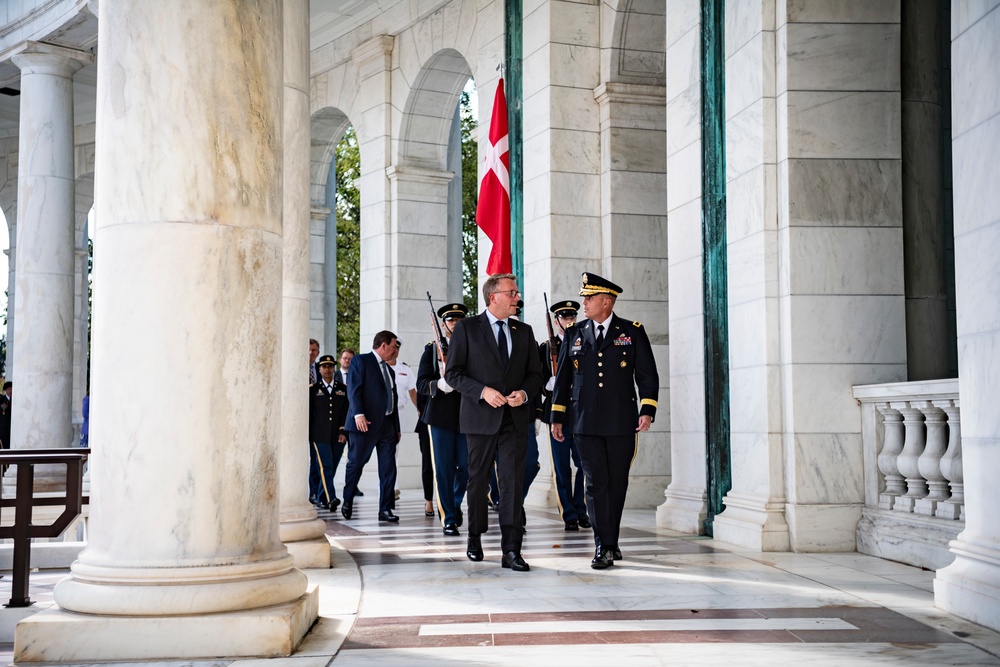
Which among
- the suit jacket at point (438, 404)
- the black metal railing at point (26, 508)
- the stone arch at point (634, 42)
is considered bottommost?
the black metal railing at point (26, 508)

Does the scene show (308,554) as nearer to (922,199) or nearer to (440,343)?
(440,343)

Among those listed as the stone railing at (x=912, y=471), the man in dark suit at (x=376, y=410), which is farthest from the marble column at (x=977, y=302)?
the man in dark suit at (x=376, y=410)

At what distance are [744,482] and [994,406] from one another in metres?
4.65

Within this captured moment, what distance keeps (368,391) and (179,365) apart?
9257mm

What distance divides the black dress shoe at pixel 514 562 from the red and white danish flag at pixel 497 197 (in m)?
8.20

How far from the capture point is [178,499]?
6289mm

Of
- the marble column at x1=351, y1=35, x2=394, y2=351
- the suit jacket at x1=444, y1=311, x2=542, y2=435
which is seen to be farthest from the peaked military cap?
the marble column at x1=351, y1=35, x2=394, y2=351

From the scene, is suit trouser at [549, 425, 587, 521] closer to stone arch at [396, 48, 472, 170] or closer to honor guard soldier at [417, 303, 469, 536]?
honor guard soldier at [417, 303, 469, 536]

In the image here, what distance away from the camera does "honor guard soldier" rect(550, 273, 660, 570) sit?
1013 centimetres

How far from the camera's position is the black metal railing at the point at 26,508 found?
8164mm

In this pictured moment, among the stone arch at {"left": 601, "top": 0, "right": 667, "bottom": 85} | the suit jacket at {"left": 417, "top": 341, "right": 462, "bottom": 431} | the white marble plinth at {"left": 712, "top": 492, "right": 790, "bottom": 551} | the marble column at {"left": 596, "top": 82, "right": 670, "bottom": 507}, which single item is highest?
the stone arch at {"left": 601, "top": 0, "right": 667, "bottom": 85}

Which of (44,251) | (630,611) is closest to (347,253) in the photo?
(44,251)

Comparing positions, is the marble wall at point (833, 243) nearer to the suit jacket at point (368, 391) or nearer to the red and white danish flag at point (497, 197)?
the suit jacket at point (368, 391)

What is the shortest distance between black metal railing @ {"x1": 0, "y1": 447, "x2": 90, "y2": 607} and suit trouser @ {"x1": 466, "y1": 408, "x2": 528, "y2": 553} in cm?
334
